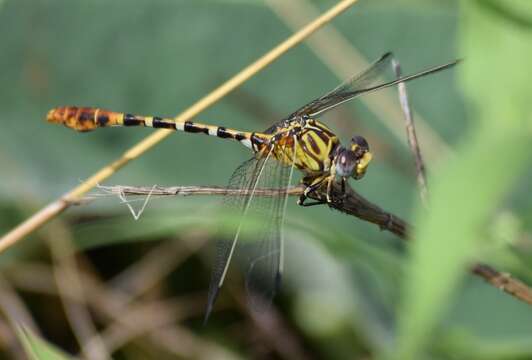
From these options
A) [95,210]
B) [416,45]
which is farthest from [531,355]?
[95,210]

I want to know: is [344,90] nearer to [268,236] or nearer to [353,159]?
[353,159]

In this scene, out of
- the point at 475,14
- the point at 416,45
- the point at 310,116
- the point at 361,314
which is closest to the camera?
the point at 475,14

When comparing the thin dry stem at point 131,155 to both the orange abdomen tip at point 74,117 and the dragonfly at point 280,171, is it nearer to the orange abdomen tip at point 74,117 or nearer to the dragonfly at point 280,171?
the dragonfly at point 280,171

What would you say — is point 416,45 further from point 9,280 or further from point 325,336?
point 9,280

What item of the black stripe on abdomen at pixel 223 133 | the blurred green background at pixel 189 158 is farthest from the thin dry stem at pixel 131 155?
the blurred green background at pixel 189 158

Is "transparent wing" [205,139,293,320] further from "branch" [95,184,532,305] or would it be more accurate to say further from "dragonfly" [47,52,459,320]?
"branch" [95,184,532,305]

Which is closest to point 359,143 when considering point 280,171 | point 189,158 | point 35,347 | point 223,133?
point 280,171

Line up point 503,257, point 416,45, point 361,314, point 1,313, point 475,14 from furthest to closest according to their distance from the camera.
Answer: point 416,45 < point 1,313 < point 361,314 < point 503,257 < point 475,14
